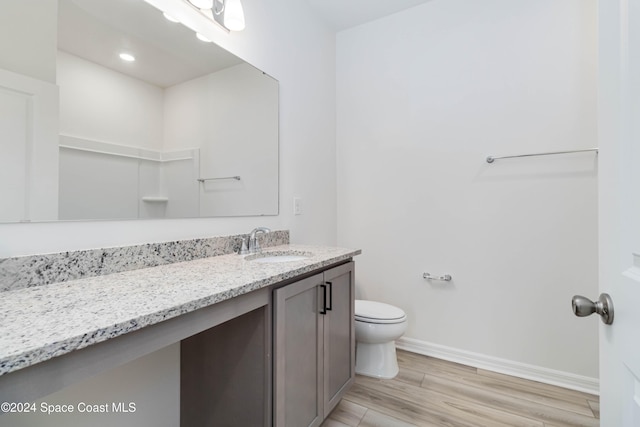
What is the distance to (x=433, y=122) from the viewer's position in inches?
80.4

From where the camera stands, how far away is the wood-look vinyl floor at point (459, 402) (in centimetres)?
141

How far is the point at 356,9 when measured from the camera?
6.98 feet

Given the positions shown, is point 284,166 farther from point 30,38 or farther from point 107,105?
point 30,38

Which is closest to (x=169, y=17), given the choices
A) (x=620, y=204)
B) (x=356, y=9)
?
(x=356, y=9)

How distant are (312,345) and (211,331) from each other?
408 mm

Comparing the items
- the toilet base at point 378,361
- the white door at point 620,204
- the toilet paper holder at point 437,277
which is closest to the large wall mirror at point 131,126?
the toilet base at point 378,361

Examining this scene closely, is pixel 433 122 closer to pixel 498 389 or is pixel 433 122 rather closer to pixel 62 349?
pixel 498 389

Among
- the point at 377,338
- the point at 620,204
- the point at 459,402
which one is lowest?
the point at 459,402

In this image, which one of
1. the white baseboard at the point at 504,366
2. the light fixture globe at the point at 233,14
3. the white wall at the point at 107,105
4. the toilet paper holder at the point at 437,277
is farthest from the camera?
the toilet paper holder at the point at 437,277

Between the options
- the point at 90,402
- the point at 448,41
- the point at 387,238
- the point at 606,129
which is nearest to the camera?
the point at 606,129

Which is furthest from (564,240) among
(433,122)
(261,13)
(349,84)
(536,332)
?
(261,13)

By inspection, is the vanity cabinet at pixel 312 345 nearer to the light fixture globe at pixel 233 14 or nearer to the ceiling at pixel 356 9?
the light fixture globe at pixel 233 14

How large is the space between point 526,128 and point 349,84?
1301 millimetres

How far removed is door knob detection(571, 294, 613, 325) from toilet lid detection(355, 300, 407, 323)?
1.22 m
